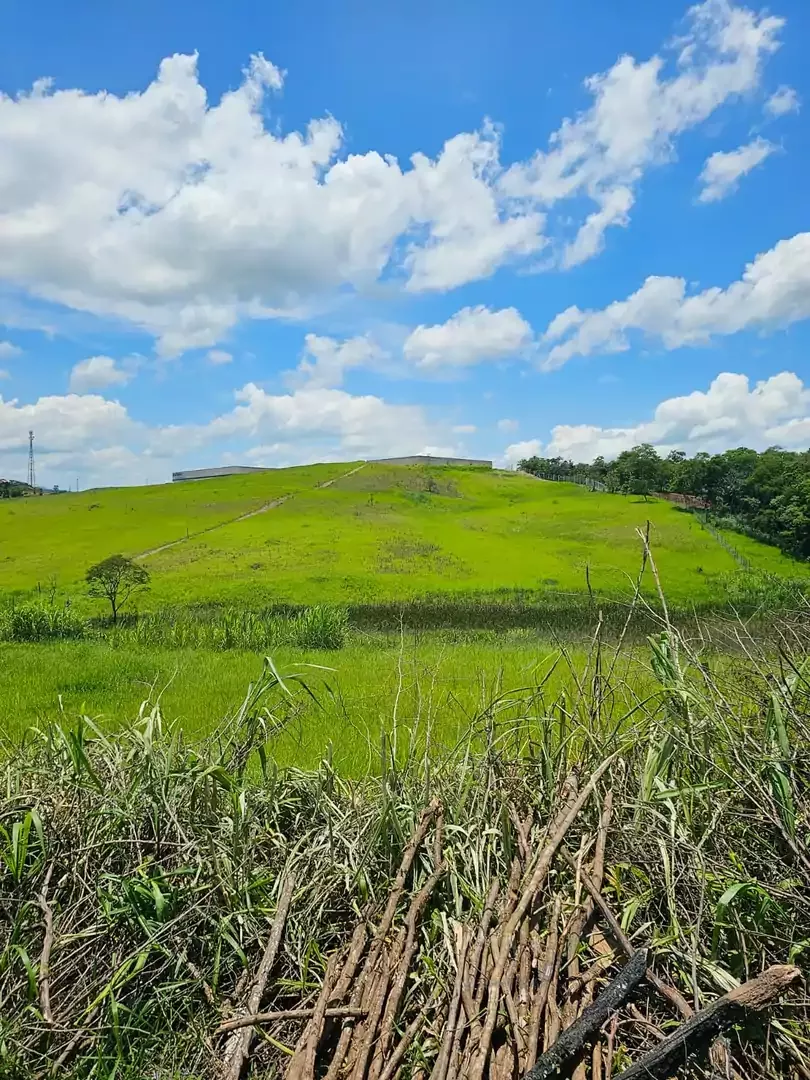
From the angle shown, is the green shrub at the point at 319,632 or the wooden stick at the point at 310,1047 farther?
the green shrub at the point at 319,632

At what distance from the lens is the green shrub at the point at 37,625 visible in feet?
68.0

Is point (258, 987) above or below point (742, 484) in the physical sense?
below

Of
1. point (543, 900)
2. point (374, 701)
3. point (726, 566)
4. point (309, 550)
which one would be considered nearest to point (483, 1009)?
point (543, 900)

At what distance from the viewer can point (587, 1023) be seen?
2346 mm

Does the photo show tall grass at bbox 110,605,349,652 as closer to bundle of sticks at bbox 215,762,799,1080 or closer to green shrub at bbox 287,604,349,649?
green shrub at bbox 287,604,349,649

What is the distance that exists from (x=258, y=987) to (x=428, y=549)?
4502 cm

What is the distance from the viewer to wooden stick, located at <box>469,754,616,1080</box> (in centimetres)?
248

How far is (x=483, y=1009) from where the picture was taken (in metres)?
2.69

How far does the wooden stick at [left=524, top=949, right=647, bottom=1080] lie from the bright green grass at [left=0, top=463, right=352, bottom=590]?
39.4 metres

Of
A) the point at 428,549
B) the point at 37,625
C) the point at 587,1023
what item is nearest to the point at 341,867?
the point at 587,1023

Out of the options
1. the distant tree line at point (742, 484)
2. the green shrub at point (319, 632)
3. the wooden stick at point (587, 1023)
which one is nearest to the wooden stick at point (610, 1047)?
the wooden stick at point (587, 1023)

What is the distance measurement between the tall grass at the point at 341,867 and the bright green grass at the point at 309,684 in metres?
0.87

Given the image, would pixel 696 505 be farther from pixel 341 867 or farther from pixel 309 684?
pixel 341 867

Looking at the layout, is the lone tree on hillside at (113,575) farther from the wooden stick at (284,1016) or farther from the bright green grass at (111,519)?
the wooden stick at (284,1016)
